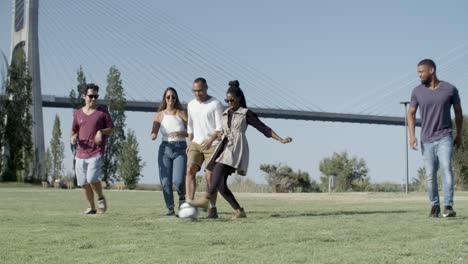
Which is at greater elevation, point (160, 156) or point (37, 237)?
point (160, 156)

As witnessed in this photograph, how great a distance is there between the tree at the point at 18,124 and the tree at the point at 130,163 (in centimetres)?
521

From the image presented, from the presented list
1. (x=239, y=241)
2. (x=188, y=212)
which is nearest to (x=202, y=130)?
(x=188, y=212)

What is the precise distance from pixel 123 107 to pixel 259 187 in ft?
65.7

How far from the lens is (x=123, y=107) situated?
47125 millimetres

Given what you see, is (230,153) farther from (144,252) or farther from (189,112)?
(144,252)

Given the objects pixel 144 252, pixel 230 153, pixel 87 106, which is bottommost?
pixel 144 252

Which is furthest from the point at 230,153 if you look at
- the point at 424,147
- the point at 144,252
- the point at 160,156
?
the point at 144,252

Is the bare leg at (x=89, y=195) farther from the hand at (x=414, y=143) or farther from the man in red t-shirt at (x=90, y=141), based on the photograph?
the hand at (x=414, y=143)

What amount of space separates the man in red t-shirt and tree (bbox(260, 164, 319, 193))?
1979 cm

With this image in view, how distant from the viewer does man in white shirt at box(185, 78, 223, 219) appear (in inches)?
340

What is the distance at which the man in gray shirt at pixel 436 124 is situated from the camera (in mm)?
8344

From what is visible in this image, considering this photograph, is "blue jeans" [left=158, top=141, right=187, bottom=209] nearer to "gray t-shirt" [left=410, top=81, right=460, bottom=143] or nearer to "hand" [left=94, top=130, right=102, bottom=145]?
"hand" [left=94, top=130, right=102, bottom=145]

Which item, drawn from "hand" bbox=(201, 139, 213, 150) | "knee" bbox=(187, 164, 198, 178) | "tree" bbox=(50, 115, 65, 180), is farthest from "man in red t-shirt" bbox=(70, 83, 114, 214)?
"tree" bbox=(50, 115, 65, 180)

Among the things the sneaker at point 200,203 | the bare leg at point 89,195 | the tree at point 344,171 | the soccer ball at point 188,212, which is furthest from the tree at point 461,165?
the soccer ball at point 188,212
